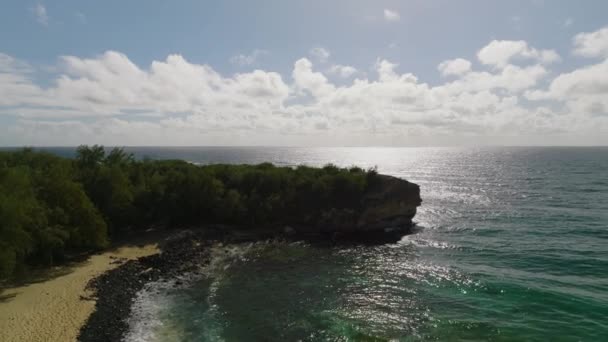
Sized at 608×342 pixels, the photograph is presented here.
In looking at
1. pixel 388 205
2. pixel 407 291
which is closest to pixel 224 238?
pixel 407 291

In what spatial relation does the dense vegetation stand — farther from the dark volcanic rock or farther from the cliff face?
the dark volcanic rock

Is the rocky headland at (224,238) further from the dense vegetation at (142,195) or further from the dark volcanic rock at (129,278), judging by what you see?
the dense vegetation at (142,195)

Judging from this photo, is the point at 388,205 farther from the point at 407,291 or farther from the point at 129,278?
the point at 129,278

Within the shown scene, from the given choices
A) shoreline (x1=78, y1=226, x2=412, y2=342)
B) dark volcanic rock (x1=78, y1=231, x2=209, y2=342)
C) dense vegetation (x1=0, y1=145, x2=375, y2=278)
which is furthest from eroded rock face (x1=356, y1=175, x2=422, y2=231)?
dark volcanic rock (x1=78, y1=231, x2=209, y2=342)

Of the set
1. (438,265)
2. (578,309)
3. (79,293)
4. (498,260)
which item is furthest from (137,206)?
(578,309)

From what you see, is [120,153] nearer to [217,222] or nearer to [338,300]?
[217,222]

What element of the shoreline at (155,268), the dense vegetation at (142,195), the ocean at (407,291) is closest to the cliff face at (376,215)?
the dense vegetation at (142,195)
